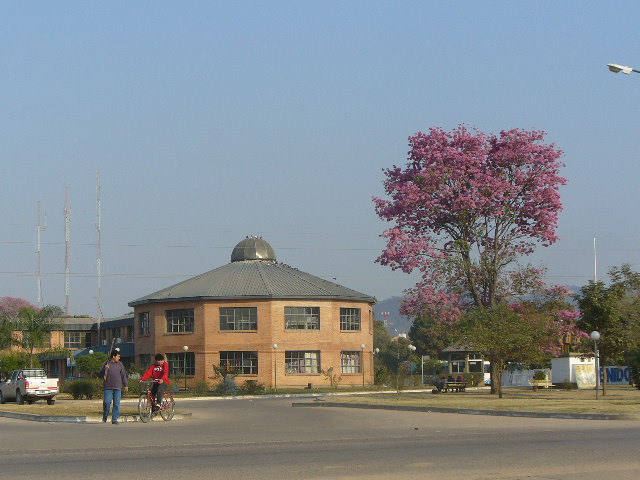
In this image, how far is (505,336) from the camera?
44.4 metres

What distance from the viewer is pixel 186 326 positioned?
249 feet

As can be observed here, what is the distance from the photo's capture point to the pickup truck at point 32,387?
4672 cm

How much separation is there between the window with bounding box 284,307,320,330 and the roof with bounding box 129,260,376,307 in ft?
3.03

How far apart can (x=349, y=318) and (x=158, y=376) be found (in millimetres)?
50643

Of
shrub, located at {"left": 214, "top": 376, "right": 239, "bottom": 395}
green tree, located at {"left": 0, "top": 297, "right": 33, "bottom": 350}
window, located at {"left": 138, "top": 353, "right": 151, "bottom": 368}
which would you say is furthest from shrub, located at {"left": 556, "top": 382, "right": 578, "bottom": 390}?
green tree, located at {"left": 0, "top": 297, "right": 33, "bottom": 350}

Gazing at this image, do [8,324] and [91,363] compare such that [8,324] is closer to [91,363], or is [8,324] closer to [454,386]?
[91,363]

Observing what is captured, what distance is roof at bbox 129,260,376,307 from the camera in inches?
2965

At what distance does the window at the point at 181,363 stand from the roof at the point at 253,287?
404 centimetres

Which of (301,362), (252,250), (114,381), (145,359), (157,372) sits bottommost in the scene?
(301,362)

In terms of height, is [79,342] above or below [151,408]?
above

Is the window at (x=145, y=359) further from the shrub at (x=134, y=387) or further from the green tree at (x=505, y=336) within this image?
the green tree at (x=505, y=336)

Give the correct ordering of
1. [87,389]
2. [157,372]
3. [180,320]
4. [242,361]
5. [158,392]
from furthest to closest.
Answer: [180,320], [242,361], [87,389], [158,392], [157,372]

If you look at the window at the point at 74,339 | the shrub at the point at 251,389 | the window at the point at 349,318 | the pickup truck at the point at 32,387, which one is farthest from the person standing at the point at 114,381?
the window at the point at 74,339

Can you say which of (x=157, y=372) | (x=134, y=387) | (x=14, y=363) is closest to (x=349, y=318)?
(x=134, y=387)
